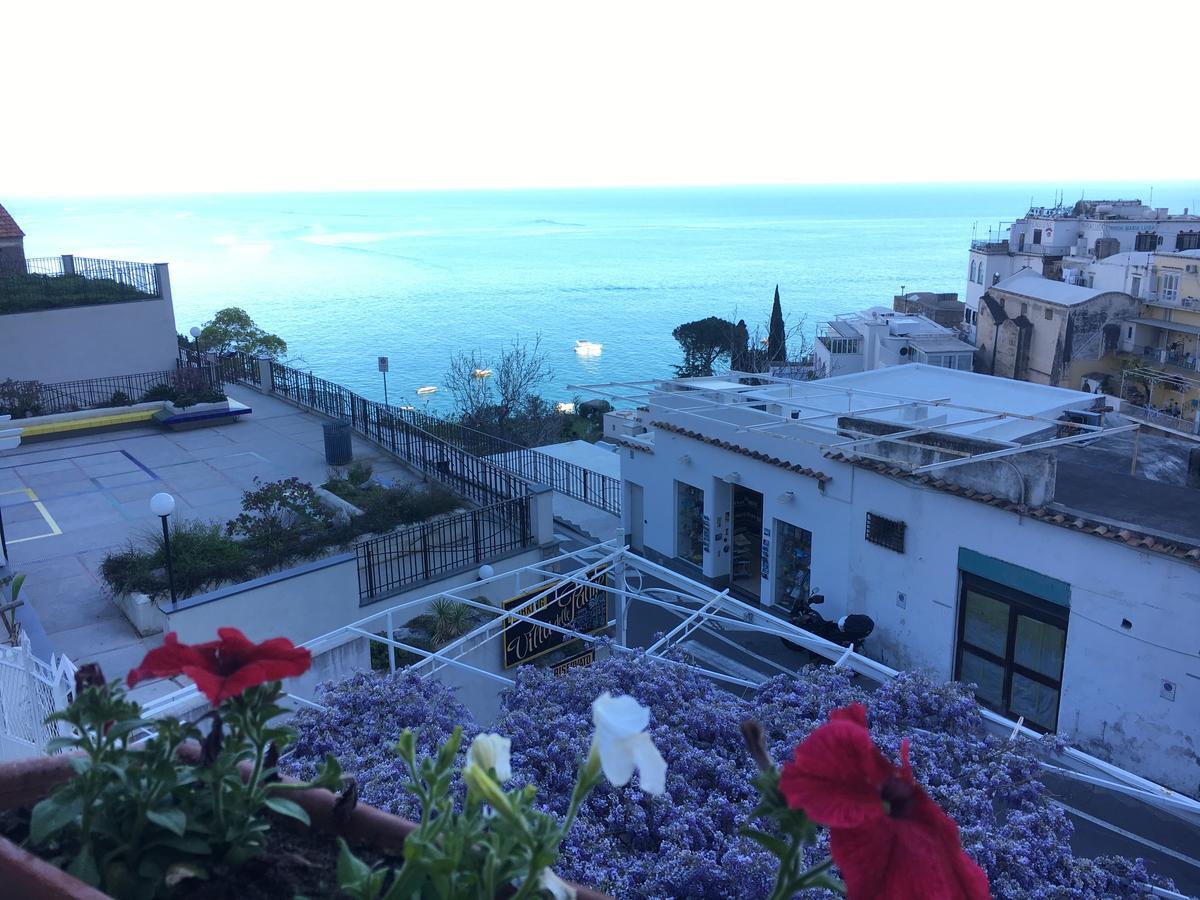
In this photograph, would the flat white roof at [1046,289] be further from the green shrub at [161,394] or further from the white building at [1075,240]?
the green shrub at [161,394]

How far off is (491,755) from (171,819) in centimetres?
72

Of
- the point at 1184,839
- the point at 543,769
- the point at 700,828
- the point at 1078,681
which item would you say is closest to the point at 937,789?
the point at 700,828

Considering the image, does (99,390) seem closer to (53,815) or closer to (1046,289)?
(53,815)

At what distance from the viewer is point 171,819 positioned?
1988 mm

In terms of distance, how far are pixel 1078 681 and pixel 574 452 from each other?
1750 centimetres

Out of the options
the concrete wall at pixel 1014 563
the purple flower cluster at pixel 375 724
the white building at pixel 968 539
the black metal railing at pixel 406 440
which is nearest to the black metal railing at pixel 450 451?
the black metal railing at pixel 406 440

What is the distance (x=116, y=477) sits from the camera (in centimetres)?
1908

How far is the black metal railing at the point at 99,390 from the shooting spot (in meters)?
23.2

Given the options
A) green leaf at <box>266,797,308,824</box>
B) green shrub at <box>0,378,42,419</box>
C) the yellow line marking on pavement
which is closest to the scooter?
the yellow line marking on pavement

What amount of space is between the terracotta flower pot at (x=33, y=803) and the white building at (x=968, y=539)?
41.4ft

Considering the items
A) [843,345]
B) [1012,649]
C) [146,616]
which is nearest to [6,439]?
[146,616]

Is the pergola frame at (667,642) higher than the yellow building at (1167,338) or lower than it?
higher

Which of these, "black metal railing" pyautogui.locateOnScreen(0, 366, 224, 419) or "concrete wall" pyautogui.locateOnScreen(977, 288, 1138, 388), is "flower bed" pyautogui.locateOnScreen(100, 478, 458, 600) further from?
"concrete wall" pyautogui.locateOnScreen(977, 288, 1138, 388)

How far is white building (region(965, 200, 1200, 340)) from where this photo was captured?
69.1 meters
